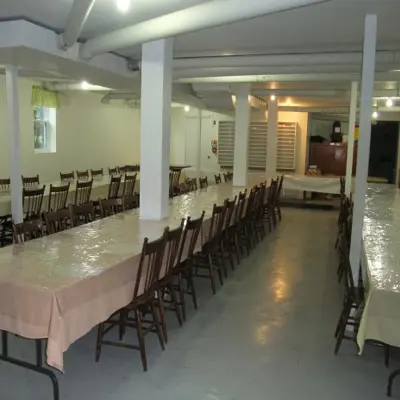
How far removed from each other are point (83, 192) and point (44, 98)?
285cm

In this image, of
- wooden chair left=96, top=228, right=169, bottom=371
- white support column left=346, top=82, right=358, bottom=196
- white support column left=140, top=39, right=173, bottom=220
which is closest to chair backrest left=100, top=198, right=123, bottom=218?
white support column left=140, top=39, right=173, bottom=220

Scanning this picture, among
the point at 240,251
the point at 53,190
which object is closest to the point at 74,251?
the point at 53,190

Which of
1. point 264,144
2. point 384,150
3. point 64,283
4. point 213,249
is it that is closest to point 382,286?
point 64,283

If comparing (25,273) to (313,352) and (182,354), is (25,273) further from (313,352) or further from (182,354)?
(313,352)

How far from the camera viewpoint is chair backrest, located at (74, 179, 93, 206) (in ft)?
23.2

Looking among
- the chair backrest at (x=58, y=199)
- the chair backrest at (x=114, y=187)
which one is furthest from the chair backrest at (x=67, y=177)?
the chair backrest at (x=58, y=199)

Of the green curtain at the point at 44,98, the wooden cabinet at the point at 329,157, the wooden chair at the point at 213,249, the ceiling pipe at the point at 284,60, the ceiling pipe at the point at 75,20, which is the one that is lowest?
Answer: the wooden chair at the point at 213,249

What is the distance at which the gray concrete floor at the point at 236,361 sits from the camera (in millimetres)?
2973

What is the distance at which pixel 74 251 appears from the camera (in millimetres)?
3406

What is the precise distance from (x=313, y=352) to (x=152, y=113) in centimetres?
276

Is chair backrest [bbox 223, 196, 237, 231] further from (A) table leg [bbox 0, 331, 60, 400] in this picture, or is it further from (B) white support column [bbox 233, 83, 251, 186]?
(B) white support column [bbox 233, 83, 251, 186]

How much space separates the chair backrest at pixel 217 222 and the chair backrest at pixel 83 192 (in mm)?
2663

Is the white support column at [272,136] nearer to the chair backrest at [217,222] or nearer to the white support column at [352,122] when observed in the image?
the white support column at [352,122]

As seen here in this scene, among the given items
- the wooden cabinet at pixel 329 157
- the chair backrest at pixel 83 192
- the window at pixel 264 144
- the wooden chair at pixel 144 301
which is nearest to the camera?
the wooden chair at pixel 144 301
